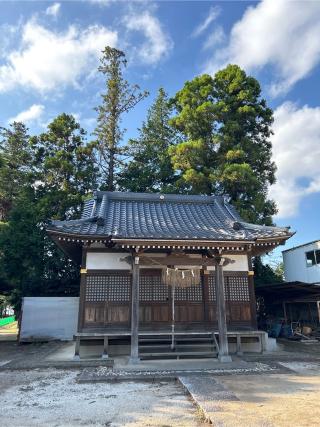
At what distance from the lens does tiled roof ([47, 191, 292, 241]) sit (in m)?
11.4

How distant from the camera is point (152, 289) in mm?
12250

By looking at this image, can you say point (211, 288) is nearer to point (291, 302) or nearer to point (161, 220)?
point (161, 220)

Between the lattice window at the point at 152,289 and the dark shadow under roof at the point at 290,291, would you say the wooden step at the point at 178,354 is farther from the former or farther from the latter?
the dark shadow under roof at the point at 290,291

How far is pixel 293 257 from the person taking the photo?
23859 millimetres

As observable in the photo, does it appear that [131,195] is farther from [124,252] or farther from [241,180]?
[241,180]

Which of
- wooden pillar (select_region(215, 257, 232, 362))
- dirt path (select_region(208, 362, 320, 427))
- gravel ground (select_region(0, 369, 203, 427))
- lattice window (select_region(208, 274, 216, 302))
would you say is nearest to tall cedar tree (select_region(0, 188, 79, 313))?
lattice window (select_region(208, 274, 216, 302))

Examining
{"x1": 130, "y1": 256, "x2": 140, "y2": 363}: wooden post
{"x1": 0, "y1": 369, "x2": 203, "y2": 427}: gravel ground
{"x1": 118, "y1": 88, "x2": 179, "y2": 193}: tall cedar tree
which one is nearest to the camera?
{"x1": 0, "y1": 369, "x2": 203, "y2": 427}: gravel ground

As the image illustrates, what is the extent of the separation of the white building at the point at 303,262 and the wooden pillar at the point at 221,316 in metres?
12.7

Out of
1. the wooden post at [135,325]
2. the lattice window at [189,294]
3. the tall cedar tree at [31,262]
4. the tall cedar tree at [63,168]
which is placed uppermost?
the tall cedar tree at [63,168]

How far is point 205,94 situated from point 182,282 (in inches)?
646

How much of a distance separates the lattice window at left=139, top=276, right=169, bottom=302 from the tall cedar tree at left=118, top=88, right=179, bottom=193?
12.0m

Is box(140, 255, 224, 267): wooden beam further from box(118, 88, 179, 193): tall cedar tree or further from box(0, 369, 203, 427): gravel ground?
box(118, 88, 179, 193): tall cedar tree

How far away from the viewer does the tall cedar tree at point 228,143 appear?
821 inches

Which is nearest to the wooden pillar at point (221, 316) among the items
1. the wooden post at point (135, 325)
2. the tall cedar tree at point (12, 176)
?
the wooden post at point (135, 325)
